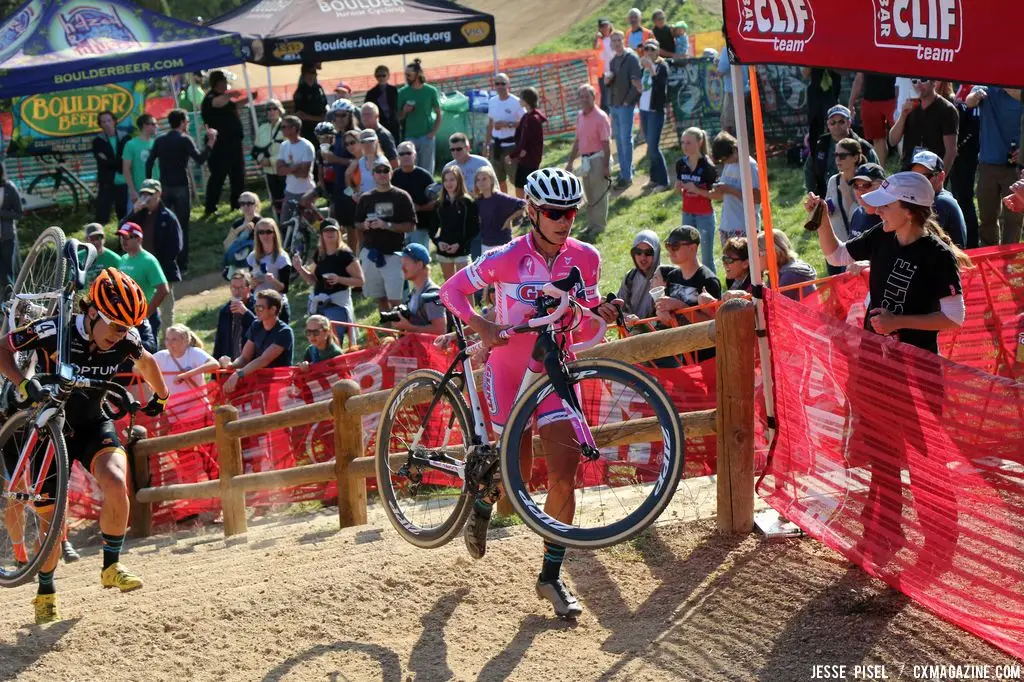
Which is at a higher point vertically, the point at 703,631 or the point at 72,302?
the point at 72,302

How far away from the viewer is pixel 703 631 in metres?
5.98

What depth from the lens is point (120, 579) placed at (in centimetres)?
751

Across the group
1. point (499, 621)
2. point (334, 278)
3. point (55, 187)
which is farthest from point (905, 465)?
point (55, 187)

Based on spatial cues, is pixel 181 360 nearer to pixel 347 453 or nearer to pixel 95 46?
pixel 347 453

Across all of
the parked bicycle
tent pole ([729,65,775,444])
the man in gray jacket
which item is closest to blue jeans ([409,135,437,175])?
the man in gray jacket

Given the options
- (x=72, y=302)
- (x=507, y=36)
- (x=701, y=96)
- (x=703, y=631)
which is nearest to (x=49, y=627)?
(x=72, y=302)

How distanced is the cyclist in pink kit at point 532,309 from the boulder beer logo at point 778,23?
122cm

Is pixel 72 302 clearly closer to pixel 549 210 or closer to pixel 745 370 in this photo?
pixel 549 210

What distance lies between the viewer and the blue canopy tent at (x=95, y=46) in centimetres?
1828

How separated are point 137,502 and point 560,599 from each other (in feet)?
18.8

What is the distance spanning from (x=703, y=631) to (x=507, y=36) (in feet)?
102

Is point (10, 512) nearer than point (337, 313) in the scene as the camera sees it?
Yes

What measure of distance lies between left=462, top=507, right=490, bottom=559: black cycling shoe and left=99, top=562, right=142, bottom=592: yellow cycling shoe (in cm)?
234

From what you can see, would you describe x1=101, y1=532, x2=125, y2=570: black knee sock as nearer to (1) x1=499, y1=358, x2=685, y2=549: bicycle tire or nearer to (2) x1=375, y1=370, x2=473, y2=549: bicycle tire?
(2) x1=375, y1=370, x2=473, y2=549: bicycle tire
